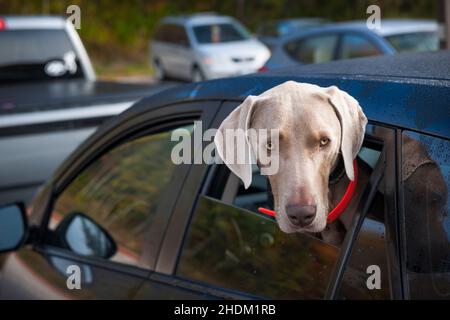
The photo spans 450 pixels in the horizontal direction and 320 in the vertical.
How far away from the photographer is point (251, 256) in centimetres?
242

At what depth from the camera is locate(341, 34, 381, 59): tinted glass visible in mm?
11023

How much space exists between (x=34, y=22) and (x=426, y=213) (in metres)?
7.15

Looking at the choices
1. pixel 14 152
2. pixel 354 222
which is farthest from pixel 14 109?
pixel 354 222

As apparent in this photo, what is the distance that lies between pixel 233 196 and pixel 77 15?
170 centimetres

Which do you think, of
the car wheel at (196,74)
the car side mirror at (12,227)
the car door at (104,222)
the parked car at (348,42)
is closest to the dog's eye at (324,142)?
the car door at (104,222)

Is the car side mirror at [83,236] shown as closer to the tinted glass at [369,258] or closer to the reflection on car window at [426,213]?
the tinted glass at [369,258]

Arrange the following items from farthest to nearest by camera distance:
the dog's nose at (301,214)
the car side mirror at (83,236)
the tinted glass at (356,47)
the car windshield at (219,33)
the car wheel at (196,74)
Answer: the car windshield at (219,33), the car wheel at (196,74), the tinted glass at (356,47), the car side mirror at (83,236), the dog's nose at (301,214)

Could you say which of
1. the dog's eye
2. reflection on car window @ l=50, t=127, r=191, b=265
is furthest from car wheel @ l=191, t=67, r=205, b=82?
the dog's eye

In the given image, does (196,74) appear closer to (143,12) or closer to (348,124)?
(143,12)

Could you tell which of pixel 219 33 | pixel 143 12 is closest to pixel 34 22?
pixel 219 33

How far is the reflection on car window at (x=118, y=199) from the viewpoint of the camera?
294 cm

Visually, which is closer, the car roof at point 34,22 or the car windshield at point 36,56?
the car windshield at point 36,56

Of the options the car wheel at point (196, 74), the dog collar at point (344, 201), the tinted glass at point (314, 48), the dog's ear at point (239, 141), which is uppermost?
the dog's ear at point (239, 141)

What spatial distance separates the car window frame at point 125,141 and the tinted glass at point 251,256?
0.14 m
